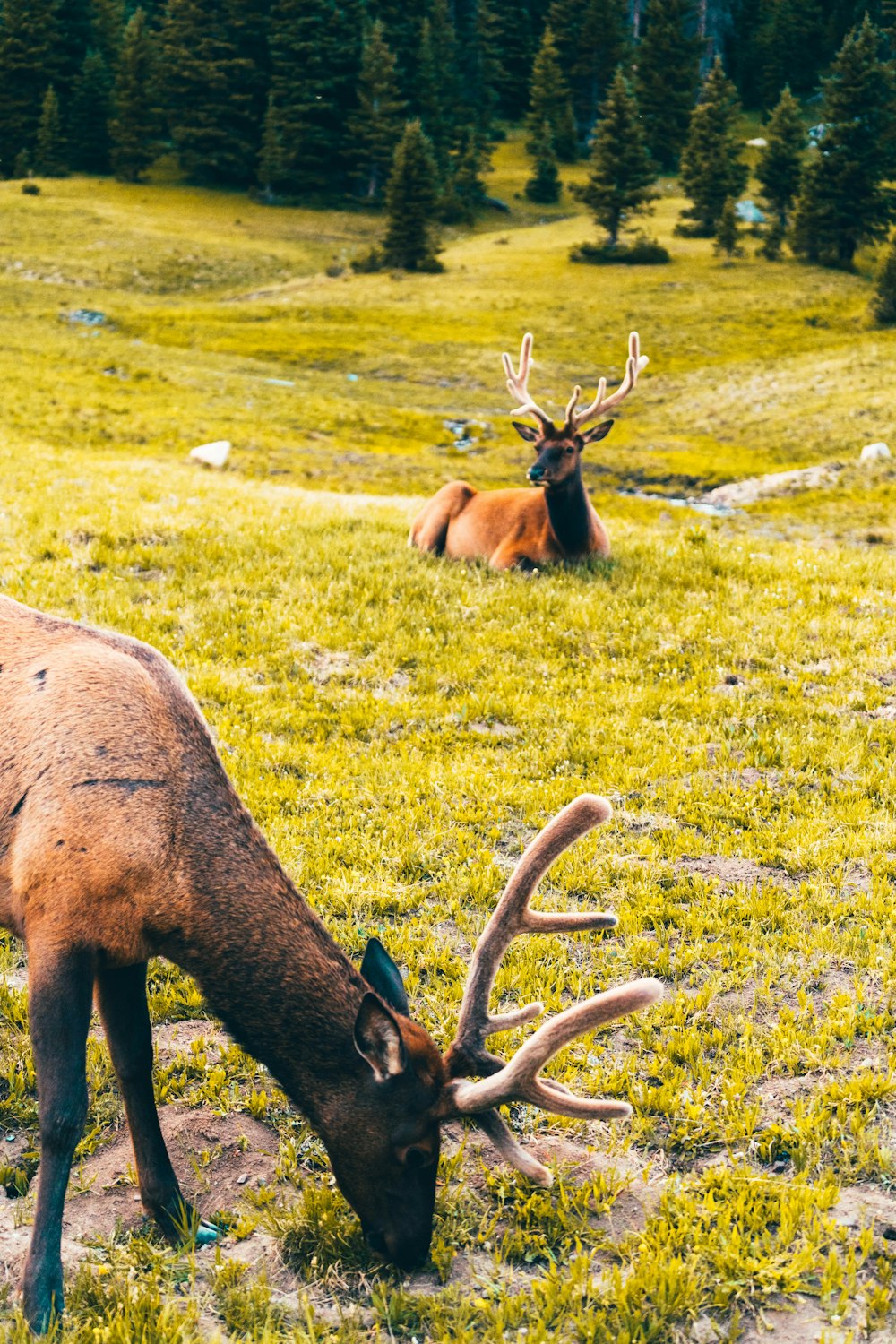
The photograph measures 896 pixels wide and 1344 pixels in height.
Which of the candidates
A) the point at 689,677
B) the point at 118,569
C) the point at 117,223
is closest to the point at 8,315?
the point at 117,223

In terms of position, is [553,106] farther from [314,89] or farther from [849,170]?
[849,170]

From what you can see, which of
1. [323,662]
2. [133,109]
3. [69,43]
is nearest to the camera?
[323,662]

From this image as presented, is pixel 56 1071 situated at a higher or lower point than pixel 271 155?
lower

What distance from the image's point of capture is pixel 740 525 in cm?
2883

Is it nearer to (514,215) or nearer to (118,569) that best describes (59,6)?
(514,215)

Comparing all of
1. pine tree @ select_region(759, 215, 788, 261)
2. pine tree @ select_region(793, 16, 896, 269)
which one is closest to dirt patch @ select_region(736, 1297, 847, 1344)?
pine tree @ select_region(793, 16, 896, 269)

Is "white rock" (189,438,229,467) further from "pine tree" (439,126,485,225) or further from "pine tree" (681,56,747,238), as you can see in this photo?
"pine tree" (439,126,485,225)

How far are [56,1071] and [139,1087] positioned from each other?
0.67 meters

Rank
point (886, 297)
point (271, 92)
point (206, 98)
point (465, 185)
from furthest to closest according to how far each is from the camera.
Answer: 1. point (206, 98)
2. point (271, 92)
3. point (465, 185)
4. point (886, 297)

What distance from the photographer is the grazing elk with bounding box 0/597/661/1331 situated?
4141 millimetres

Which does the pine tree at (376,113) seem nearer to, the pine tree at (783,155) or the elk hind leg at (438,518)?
the pine tree at (783,155)

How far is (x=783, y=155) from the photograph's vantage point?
79875 mm

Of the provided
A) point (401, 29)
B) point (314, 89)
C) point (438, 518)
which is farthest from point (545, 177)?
point (438, 518)

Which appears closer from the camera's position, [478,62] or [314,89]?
[314,89]
